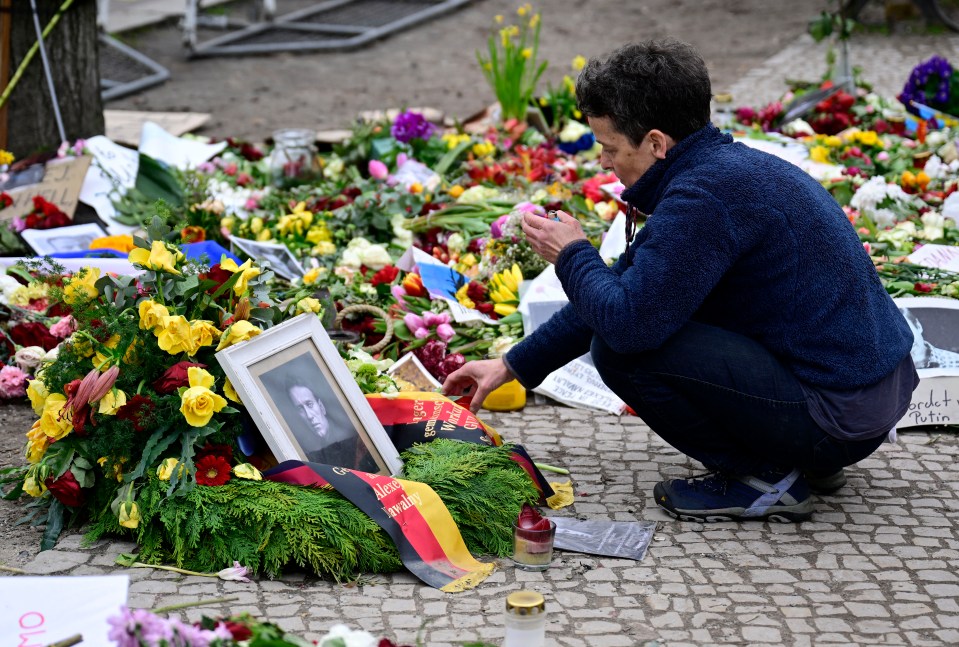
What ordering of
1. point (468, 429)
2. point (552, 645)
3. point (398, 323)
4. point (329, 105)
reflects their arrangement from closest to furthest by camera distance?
1. point (552, 645)
2. point (468, 429)
3. point (398, 323)
4. point (329, 105)

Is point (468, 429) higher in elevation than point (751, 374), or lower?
lower

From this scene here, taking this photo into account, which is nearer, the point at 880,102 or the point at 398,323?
the point at 398,323

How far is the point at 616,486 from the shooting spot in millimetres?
3287

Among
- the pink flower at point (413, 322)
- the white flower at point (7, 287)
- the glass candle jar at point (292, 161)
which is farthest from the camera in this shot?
the glass candle jar at point (292, 161)

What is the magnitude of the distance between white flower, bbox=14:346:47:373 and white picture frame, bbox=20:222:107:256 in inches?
39.3

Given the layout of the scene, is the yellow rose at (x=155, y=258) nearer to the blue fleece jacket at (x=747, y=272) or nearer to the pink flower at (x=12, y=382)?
the blue fleece jacket at (x=747, y=272)

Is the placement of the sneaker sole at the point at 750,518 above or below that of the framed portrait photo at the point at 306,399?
below

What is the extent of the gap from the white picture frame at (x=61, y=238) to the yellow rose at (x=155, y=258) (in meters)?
1.98

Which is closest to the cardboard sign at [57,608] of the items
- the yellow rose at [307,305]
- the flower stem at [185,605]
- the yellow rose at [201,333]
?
the flower stem at [185,605]

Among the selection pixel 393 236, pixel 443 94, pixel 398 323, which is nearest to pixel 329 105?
pixel 443 94

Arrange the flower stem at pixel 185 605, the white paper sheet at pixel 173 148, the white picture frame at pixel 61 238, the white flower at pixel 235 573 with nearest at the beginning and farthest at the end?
the flower stem at pixel 185 605, the white flower at pixel 235 573, the white picture frame at pixel 61 238, the white paper sheet at pixel 173 148

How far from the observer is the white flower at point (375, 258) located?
4.64m

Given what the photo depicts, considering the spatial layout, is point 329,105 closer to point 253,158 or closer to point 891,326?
point 253,158

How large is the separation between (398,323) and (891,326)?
189 centimetres
